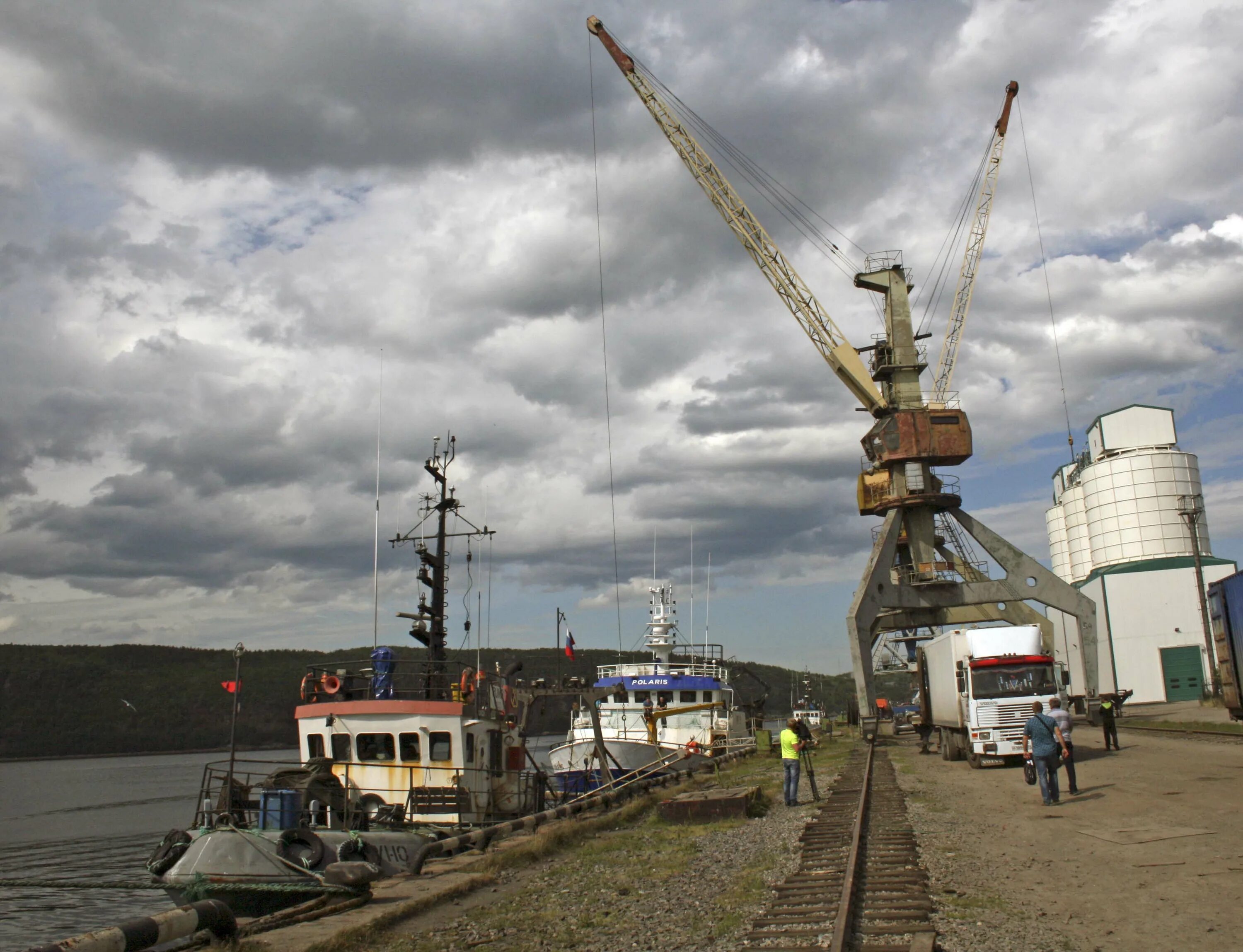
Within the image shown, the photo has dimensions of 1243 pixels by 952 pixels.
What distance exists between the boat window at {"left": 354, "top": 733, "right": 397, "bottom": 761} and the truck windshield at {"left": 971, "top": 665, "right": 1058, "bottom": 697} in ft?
47.6

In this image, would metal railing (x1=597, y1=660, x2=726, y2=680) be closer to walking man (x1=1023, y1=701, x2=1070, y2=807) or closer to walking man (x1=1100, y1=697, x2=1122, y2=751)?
walking man (x1=1100, y1=697, x2=1122, y2=751)

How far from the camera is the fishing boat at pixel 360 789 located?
47.4 ft

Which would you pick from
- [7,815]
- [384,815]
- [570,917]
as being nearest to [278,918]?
[570,917]

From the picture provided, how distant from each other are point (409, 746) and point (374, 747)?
76 cm

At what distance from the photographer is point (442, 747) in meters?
19.2

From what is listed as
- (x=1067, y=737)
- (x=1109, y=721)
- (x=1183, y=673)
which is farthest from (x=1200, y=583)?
(x=1067, y=737)

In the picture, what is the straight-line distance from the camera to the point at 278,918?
1109cm

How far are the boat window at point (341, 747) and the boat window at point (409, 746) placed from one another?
1.11 meters

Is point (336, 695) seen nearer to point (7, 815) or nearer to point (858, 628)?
point (858, 628)

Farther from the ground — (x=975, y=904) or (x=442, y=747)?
(x=442, y=747)

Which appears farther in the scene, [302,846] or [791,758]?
[791,758]

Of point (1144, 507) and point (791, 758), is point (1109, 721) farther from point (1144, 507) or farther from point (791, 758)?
point (1144, 507)

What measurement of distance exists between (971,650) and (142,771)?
108m

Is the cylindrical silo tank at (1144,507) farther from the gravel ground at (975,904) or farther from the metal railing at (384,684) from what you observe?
the gravel ground at (975,904)
